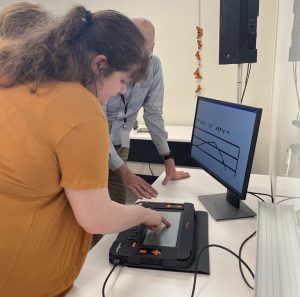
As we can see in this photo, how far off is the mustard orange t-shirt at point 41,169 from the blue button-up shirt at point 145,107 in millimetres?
1051

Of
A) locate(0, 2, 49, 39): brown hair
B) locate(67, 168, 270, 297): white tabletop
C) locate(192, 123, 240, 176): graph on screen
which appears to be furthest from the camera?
locate(192, 123, 240, 176): graph on screen

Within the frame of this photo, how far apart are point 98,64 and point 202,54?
2.45 m

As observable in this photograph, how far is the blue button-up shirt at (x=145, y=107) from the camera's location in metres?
1.75

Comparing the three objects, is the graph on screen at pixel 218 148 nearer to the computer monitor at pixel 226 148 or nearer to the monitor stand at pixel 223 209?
the computer monitor at pixel 226 148

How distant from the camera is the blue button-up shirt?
1.75 metres

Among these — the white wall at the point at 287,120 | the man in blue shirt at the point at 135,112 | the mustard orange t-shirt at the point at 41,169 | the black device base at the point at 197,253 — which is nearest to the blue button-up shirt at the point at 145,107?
the man in blue shirt at the point at 135,112

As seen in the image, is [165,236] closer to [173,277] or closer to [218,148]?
[173,277]

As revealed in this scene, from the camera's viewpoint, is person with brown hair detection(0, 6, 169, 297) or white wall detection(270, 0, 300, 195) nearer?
person with brown hair detection(0, 6, 169, 297)

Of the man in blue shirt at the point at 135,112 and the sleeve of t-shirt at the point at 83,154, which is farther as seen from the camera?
the man in blue shirt at the point at 135,112

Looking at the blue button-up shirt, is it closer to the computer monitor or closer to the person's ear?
the computer monitor

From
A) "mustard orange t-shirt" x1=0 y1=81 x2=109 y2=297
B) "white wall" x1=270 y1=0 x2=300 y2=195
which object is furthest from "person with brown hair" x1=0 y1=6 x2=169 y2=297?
"white wall" x1=270 y1=0 x2=300 y2=195

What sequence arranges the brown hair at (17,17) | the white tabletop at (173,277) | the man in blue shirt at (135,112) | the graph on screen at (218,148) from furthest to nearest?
the man in blue shirt at (135,112), the graph on screen at (218,148), the brown hair at (17,17), the white tabletop at (173,277)

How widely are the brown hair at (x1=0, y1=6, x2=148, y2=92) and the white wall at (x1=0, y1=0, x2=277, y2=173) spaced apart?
2.34 meters

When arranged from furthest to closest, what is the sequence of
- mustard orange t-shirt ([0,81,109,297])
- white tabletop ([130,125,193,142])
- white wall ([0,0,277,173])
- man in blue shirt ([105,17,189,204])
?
white wall ([0,0,277,173]) < white tabletop ([130,125,193,142]) < man in blue shirt ([105,17,189,204]) < mustard orange t-shirt ([0,81,109,297])
